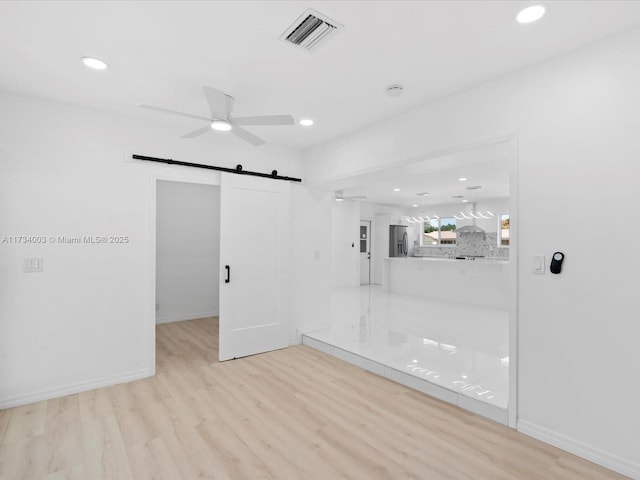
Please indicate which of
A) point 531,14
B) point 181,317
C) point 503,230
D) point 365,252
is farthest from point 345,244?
point 531,14

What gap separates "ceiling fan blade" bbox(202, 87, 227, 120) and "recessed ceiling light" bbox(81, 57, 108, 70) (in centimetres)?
82

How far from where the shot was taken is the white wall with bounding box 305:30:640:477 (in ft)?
6.80

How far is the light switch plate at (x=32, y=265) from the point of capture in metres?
3.00

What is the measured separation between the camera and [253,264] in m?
4.26

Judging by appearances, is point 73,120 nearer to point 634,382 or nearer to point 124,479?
point 124,479

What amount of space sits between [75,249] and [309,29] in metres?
2.97

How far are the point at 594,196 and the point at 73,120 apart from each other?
4.48 metres

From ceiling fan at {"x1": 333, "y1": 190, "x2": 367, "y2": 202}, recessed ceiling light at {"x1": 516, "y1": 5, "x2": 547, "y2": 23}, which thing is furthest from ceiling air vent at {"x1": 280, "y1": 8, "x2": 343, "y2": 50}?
ceiling fan at {"x1": 333, "y1": 190, "x2": 367, "y2": 202}

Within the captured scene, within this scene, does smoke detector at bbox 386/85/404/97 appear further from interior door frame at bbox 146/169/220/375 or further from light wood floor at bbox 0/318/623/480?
light wood floor at bbox 0/318/623/480

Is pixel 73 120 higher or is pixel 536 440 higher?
pixel 73 120

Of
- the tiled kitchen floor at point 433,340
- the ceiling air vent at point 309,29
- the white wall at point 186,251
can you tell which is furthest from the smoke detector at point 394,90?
the white wall at point 186,251

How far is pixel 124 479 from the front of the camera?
1.99 metres

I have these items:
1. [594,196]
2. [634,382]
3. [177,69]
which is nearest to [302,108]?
[177,69]

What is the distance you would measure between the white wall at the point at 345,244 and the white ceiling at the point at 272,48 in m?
6.21
